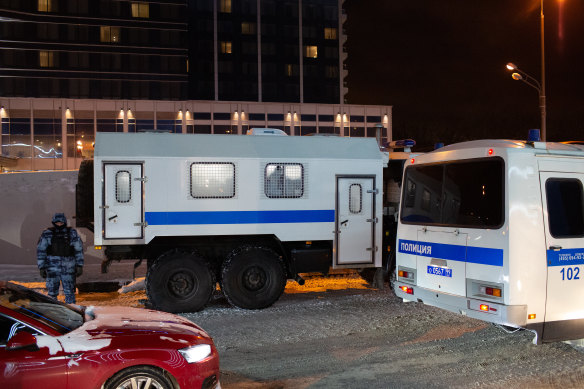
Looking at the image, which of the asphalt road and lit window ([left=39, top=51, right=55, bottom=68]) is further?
lit window ([left=39, top=51, right=55, bottom=68])

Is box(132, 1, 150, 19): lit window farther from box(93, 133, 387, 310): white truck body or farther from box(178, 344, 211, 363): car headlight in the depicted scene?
box(178, 344, 211, 363): car headlight


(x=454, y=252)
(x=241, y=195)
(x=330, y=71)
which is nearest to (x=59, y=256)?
(x=241, y=195)

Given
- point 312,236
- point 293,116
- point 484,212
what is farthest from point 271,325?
point 293,116

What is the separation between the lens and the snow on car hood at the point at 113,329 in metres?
4.30

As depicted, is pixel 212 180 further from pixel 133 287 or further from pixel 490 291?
pixel 490 291

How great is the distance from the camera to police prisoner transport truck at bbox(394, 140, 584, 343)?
6.06 meters

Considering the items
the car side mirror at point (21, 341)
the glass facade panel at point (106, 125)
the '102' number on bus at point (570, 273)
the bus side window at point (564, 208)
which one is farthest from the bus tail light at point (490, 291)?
the glass facade panel at point (106, 125)

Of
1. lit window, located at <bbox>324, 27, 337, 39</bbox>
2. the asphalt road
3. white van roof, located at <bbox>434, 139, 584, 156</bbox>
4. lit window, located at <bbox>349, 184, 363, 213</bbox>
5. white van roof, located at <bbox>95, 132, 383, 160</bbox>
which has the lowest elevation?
the asphalt road

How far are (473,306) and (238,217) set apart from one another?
4689 mm

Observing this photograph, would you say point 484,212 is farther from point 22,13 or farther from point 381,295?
point 22,13

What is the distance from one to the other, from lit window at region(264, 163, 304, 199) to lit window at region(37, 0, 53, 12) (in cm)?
5292

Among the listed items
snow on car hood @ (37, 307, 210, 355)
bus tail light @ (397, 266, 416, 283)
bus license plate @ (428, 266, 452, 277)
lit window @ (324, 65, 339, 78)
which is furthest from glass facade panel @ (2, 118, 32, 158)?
bus license plate @ (428, 266, 452, 277)

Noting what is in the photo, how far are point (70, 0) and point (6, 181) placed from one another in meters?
46.2

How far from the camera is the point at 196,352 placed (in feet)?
15.3
